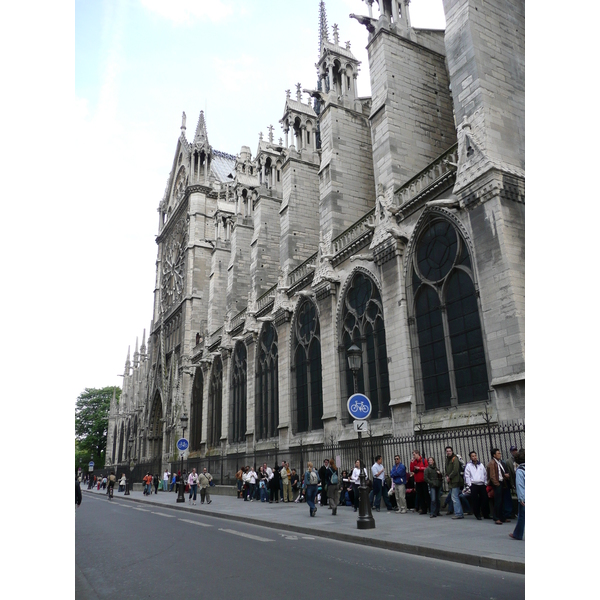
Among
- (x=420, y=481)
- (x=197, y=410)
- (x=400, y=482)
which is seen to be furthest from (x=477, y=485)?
(x=197, y=410)

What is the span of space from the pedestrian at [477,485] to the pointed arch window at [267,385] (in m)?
15.2

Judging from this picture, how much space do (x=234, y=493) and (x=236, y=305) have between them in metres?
12.5

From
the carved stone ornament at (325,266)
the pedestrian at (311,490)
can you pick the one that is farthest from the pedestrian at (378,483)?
the carved stone ornament at (325,266)

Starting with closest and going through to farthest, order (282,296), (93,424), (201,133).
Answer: (282,296)
(201,133)
(93,424)

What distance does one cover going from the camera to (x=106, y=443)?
85.5 meters

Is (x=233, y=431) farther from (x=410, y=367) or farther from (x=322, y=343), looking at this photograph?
(x=410, y=367)

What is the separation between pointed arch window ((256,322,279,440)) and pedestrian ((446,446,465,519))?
14.8 m

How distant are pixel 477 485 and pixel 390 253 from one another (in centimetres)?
833

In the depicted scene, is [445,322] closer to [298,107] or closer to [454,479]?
[454,479]

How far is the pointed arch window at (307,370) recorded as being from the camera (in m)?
22.2

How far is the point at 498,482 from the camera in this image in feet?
35.1

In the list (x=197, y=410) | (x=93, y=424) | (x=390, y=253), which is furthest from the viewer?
(x=93, y=424)

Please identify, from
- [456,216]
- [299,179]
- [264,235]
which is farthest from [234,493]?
[456,216]

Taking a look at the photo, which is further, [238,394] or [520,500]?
[238,394]
